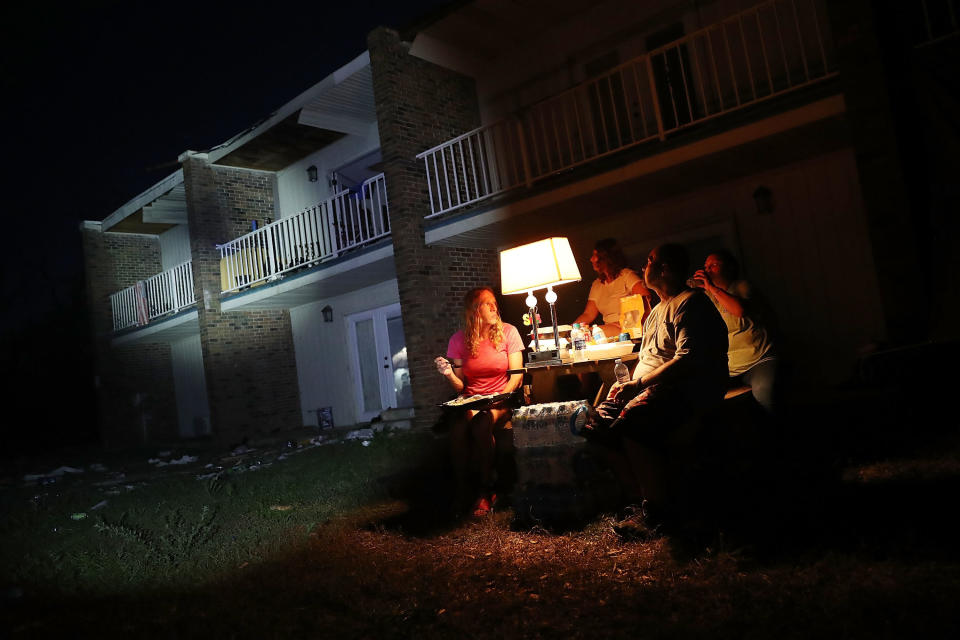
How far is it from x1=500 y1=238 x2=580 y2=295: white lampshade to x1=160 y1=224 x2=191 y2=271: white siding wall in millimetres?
13278

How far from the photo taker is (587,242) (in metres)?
8.36

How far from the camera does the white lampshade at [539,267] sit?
14.3 feet

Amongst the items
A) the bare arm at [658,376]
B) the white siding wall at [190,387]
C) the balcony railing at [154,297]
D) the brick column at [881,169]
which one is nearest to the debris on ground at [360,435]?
the balcony railing at [154,297]

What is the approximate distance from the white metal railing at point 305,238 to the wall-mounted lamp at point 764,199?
4.98 m

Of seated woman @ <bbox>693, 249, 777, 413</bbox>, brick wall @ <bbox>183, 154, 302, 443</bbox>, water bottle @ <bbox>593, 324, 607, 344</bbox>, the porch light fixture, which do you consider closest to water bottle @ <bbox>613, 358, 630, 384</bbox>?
the porch light fixture

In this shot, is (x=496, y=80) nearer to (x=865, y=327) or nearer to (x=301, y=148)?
(x=301, y=148)

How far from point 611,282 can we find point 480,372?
5.06 feet

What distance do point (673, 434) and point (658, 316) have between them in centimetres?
69

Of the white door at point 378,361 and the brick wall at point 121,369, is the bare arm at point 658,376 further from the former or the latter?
the brick wall at point 121,369

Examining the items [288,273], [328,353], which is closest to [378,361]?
[328,353]

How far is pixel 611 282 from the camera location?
Result: 17.4ft

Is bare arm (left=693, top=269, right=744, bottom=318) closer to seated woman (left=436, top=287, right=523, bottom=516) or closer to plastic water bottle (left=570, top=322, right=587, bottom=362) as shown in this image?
plastic water bottle (left=570, top=322, right=587, bottom=362)

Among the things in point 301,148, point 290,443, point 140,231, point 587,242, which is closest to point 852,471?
point 587,242

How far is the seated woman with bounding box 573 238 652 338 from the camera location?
505 centimetres
